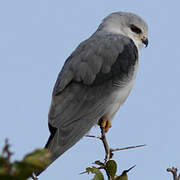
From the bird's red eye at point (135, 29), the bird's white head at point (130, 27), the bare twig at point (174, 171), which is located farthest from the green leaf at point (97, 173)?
the bird's red eye at point (135, 29)

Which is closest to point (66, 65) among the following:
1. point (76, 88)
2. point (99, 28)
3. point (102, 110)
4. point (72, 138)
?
point (76, 88)

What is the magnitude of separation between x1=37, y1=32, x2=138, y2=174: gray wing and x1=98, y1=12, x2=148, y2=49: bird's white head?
730 millimetres

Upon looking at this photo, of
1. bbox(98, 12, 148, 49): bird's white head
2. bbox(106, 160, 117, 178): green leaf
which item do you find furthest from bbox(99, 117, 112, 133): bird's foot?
bbox(106, 160, 117, 178): green leaf

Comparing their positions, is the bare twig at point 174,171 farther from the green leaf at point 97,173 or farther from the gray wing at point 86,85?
the gray wing at point 86,85

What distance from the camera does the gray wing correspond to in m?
3.44

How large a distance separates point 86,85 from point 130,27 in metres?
1.41

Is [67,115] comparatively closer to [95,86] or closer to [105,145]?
[95,86]

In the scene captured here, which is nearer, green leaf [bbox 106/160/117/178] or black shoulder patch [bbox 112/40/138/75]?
green leaf [bbox 106/160/117/178]

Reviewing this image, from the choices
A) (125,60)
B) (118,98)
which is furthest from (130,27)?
(118,98)

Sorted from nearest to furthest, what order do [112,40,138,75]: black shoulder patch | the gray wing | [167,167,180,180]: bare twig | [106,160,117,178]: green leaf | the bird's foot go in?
1. [167,167,180,180]: bare twig
2. [106,160,117,178]: green leaf
3. the gray wing
4. the bird's foot
5. [112,40,138,75]: black shoulder patch

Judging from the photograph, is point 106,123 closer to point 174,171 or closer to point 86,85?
point 86,85

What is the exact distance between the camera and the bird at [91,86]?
3461mm

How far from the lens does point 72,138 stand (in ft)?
10.8

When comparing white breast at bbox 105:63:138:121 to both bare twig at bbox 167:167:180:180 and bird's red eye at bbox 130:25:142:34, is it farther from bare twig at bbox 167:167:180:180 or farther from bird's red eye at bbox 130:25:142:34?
bare twig at bbox 167:167:180:180
